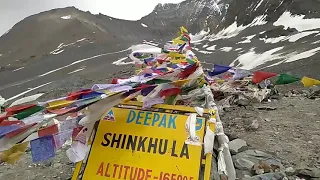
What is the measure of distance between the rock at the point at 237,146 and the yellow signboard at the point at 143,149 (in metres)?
1.16

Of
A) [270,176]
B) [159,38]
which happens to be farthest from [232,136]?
→ [159,38]

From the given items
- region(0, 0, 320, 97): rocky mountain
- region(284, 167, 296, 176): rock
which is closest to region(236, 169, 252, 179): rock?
region(284, 167, 296, 176): rock

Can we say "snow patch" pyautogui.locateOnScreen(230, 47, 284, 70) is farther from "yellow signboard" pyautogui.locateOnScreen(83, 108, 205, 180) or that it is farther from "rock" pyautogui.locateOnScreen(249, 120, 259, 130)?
"yellow signboard" pyautogui.locateOnScreen(83, 108, 205, 180)

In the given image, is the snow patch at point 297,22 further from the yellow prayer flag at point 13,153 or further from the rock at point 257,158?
the yellow prayer flag at point 13,153

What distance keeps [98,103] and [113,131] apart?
345 mm

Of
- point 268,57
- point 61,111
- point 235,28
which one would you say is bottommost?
point 268,57

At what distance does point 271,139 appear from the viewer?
5.54 m

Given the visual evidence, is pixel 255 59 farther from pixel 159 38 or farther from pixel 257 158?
pixel 159 38

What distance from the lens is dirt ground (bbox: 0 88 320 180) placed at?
4879 mm

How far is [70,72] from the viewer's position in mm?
39156

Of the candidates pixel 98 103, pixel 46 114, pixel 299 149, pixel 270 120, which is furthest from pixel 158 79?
pixel 270 120

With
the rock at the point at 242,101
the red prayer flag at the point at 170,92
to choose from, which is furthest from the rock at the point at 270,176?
the rock at the point at 242,101

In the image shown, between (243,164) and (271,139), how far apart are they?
125 cm

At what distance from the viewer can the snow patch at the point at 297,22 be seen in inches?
1398
